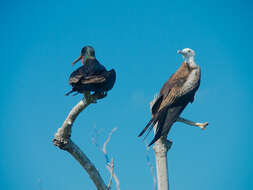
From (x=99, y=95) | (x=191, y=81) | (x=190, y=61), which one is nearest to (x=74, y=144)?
(x=99, y=95)

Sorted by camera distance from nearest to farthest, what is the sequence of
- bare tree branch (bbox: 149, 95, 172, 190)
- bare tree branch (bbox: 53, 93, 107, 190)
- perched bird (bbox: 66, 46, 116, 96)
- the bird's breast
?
bare tree branch (bbox: 53, 93, 107, 190) < bare tree branch (bbox: 149, 95, 172, 190) < perched bird (bbox: 66, 46, 116, 96) < the bird's breast

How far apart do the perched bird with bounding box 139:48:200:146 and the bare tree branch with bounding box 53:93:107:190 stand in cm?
78

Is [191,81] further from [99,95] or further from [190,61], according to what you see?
[99,95]

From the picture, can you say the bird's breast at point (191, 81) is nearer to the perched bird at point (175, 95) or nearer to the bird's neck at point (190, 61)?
the perched bird at point (175, 95)

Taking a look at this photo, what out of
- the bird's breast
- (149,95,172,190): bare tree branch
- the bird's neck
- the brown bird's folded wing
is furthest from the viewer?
the bird's neck

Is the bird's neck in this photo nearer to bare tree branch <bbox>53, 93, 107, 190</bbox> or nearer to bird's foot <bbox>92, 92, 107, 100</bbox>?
bird's foot <bbox>92, 92, 107, 100</bbox>

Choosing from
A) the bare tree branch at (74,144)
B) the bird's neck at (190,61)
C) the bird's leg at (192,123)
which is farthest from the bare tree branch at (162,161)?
the bird's neck at (190,61)

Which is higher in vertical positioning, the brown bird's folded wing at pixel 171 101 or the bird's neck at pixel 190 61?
the bird's neck at pixel 190 61

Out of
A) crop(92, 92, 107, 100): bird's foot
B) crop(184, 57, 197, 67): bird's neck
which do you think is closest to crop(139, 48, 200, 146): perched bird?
crop(184, 57, 197, 67): bird's neck

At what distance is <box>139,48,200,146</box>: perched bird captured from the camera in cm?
453

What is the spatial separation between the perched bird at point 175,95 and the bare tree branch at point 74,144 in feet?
2.57

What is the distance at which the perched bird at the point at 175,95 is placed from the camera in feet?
14.9

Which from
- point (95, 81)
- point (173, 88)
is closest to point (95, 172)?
point (95, 81)

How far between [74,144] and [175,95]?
5.40 feet
